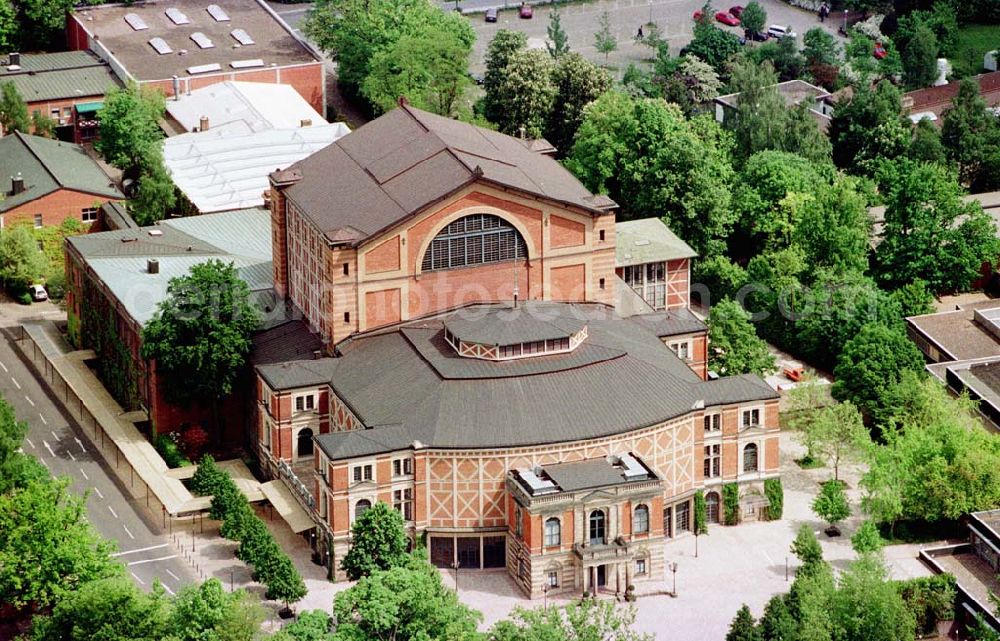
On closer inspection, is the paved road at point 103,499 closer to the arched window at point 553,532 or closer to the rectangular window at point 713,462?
the arched window at point 553,532

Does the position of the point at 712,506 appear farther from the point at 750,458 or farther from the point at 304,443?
the point at 304,443

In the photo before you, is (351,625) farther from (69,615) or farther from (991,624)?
(991,624)

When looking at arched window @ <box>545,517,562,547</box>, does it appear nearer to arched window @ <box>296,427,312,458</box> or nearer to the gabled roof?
arched window @ <box>296,427,312,458</box>

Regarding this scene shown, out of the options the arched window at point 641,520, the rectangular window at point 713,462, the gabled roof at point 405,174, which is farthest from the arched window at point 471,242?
the arched window at point 641,520

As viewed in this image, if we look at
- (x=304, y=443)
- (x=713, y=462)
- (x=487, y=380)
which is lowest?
(x=713, y=462)

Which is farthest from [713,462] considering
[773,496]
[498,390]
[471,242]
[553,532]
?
[471,242]
